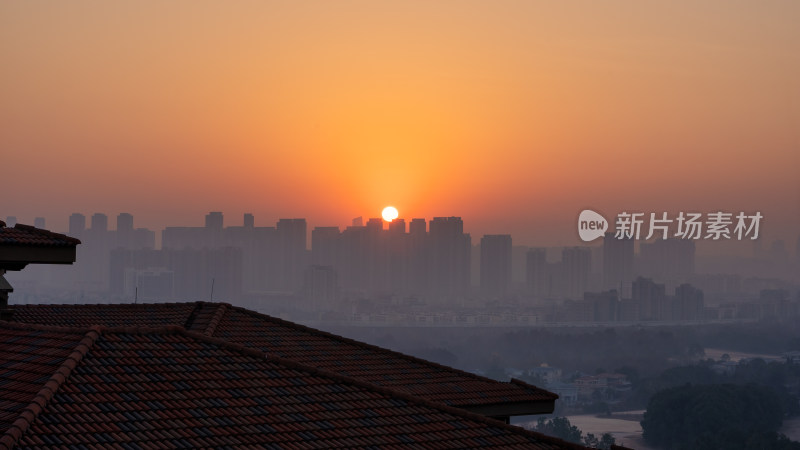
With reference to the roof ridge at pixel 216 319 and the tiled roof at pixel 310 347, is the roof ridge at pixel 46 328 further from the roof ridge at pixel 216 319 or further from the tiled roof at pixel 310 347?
the tiled roof at pixel 310 347

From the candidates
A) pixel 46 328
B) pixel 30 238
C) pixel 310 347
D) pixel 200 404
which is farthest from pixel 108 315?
pixel 200 404

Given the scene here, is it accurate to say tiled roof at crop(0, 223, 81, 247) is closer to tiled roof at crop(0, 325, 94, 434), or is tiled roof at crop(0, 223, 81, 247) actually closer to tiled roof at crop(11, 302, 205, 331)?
tiled roof at crop(11, 302, 205, 331)

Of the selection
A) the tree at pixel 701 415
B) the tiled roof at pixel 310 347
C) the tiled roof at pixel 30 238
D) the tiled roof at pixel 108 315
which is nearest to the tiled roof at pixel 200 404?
the tiled roof at pixel 30 238

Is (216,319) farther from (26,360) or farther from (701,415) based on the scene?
(701,415)

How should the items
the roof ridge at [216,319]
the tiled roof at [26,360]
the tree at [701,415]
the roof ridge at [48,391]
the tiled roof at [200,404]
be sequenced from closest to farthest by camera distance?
the roof ridge at [48,391], the tiled roof at [200,404], the tiled roof at [26,360], the roof ridge at [216,319], the tree at [701,415]

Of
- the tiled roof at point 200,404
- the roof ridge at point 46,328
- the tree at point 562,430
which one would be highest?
the roof ridge at point 46,328

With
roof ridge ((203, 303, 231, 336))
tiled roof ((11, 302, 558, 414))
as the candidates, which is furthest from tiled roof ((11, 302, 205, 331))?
roof ridge ((203, 303, 231, 336))
